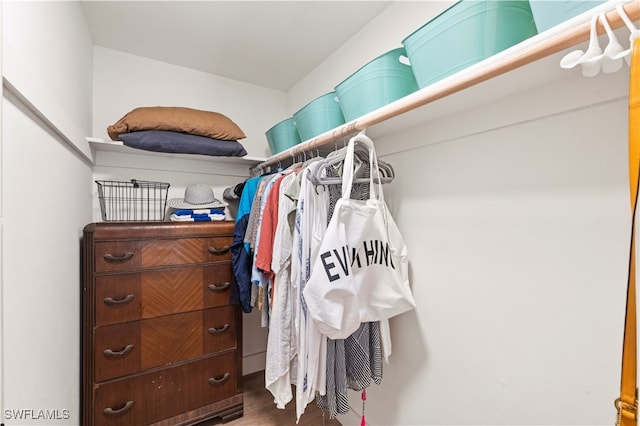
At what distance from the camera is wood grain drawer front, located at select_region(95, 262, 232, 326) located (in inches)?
49.8

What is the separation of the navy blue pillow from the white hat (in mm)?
248

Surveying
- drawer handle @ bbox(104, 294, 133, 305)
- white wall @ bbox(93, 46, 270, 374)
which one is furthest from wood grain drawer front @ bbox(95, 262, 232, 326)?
white wall @ bbox(93, 46, 270, 374)

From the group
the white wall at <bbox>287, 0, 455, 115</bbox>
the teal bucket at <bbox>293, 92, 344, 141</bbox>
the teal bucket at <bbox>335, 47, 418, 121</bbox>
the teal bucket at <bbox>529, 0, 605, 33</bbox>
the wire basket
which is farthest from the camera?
the wire basket

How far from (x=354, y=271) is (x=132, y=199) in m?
1.57

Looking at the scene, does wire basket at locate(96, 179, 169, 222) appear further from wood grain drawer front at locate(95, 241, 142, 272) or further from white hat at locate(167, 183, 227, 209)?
wood grain drawer front at locate(95, 241, 142, 272)

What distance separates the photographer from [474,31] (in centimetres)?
72

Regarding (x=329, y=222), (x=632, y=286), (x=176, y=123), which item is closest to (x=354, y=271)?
(x=329, y=222)

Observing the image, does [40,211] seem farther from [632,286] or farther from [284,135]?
[632,286]

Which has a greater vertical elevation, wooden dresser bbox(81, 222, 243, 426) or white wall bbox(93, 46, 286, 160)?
white wall bbox(93, 46, 286, 160)

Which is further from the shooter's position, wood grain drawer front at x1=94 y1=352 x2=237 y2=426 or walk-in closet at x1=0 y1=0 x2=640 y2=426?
wood grain drawer front at x1=94 y1=352 x2=237 y2=426

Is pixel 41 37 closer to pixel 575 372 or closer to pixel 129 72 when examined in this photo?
pixel 129 72

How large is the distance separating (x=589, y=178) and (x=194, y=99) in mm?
2209

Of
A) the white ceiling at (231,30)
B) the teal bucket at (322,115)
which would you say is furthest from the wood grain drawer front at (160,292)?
the white ceiling at (231,30)

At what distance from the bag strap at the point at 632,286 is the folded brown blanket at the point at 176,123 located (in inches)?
67.7
